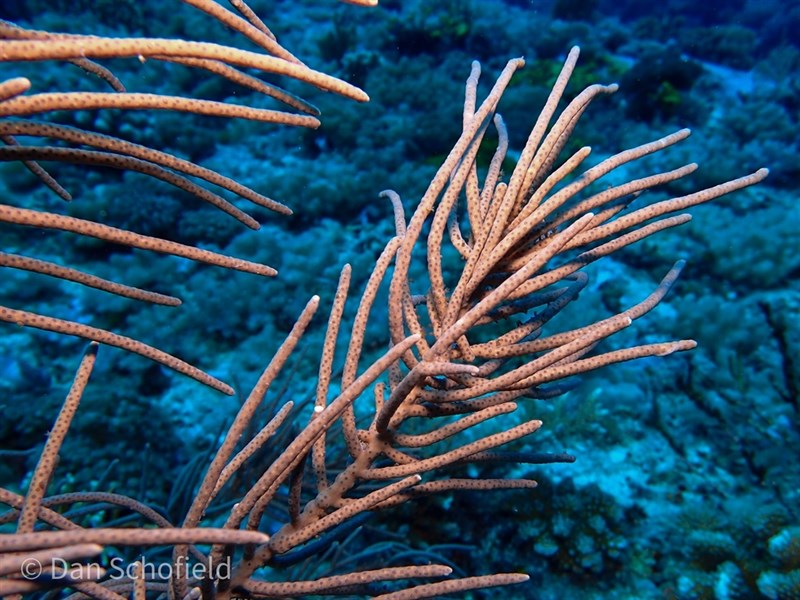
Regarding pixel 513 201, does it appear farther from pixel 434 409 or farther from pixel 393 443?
pixel 393 443

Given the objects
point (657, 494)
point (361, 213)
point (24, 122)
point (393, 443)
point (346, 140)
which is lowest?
point (657, 494)

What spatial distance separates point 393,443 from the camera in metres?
1.62

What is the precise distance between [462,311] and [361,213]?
204 inches

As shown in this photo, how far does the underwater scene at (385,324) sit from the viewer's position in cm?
142

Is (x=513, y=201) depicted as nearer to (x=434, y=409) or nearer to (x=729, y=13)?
(x=434, y=409)

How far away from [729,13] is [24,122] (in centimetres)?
2485

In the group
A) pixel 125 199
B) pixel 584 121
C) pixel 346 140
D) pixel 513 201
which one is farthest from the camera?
pixel 584 121

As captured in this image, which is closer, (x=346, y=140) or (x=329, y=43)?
(x=346, y=140)

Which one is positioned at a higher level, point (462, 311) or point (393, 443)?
point (462, 311)

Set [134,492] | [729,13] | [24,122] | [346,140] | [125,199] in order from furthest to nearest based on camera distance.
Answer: [729,13]
[346,140]
[125,199]
[134,492]
[24,122]

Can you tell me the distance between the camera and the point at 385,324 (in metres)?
4.91

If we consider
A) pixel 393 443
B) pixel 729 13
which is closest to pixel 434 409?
pixel 393 443

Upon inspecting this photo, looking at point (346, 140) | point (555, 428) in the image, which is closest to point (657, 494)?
point (555, 428)

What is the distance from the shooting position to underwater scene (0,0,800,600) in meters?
1.42
